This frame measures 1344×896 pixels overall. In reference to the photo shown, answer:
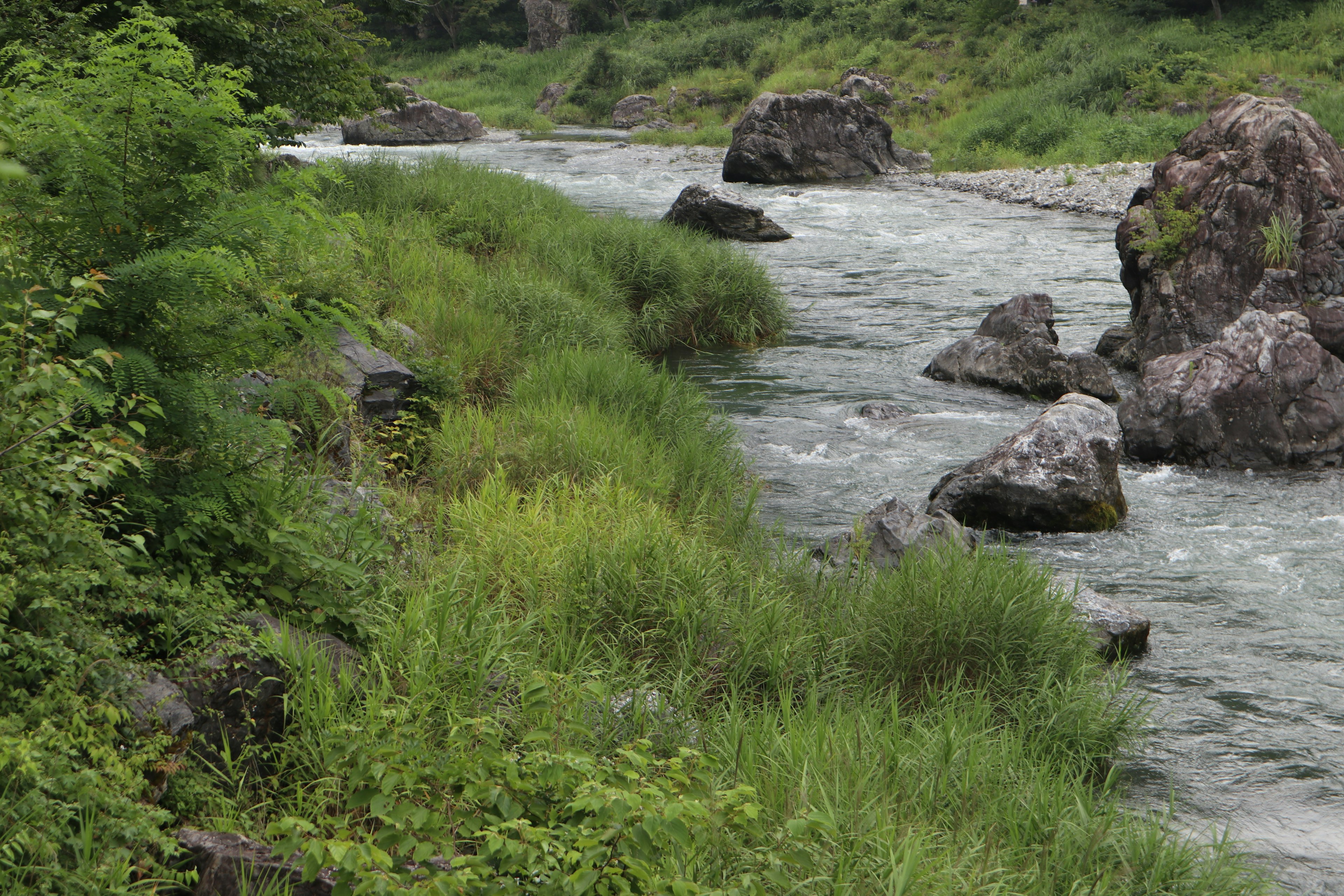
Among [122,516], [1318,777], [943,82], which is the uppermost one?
[943,82]

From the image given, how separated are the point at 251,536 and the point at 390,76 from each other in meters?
10.5

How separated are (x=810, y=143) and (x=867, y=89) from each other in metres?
9.26

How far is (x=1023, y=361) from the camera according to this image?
34.1ft

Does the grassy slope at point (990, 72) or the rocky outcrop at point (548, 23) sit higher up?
the rocky outcrop at point (548, 23)

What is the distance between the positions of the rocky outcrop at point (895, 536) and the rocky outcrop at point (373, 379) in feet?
9.53

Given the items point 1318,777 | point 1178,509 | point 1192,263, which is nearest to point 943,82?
point 1192,263

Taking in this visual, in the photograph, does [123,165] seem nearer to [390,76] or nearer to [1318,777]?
[1318,777]

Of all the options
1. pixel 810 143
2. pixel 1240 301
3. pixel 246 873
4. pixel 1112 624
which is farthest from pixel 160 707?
pixel 810 143

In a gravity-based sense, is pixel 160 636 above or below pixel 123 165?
below

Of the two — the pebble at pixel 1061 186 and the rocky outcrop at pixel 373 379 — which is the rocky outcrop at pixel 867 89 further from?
the rocky outcrop at pixel 373 379

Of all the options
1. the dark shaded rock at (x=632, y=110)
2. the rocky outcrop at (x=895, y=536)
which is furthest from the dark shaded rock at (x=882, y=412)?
the dark shaded rock at (x=632, y=110)

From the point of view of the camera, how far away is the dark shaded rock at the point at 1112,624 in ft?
17.5

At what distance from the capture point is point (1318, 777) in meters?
4.49

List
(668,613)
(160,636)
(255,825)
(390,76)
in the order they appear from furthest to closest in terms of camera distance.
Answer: (390,76), (668,613), (160,636), (255,825)
